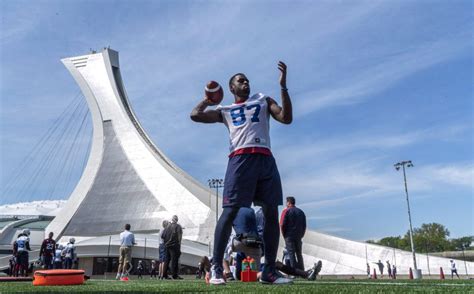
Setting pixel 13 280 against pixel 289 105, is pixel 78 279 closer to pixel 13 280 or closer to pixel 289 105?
pixel 13 280

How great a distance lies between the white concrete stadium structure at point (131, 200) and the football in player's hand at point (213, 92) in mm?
25933

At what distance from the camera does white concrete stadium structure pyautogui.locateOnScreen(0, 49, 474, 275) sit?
1164 inches

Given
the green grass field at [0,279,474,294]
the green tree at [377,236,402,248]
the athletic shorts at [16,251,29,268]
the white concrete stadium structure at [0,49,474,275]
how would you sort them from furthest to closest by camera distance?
1. the green tree at [377,236,402,248]
2. the white concrete stadium structure at [0,49,474,275]
3. the athletic shorts at [16,251,29,268]
4. the green grass field at [0,279,474,294]

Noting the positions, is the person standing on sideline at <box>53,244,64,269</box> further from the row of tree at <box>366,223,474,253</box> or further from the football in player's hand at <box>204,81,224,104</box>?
the row of tree at <box>366,223,474,253</box>

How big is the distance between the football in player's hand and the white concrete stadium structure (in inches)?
1021

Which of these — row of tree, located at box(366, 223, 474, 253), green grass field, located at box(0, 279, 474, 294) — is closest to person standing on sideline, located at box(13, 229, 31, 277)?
green grass field, located at box(0, 279, 474, 294)

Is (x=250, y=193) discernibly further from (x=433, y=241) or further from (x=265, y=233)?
(x=433, y=241)

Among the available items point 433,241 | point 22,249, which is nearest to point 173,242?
point 22,249

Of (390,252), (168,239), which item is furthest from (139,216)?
(168,239)

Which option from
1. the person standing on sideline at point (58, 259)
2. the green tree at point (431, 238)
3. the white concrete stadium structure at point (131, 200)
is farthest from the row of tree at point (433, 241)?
the person standing on sideline at point (58, 259)

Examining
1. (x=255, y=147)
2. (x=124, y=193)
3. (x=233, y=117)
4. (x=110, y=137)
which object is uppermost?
(x=110, y=137)

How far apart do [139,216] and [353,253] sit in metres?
→ 18.1

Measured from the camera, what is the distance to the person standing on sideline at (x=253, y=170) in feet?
11.5

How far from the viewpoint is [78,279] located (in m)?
4.96
